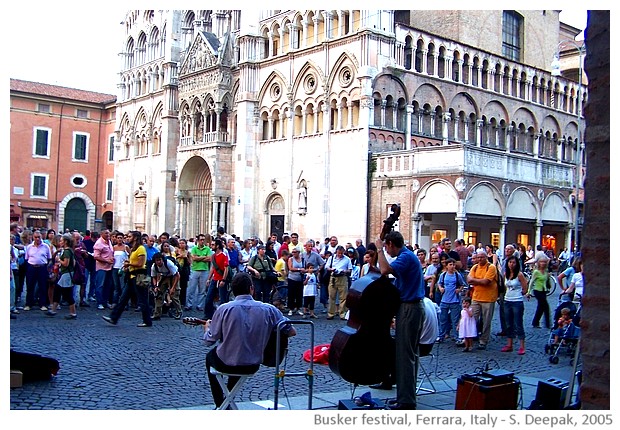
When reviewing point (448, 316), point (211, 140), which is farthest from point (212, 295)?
point (211, 140)

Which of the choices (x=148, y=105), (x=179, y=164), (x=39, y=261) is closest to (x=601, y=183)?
(x=39, y=261)

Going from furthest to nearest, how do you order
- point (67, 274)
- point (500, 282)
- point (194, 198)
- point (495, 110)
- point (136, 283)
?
point (194, 198)
point (495, 110)
point (67, 274)
point (136, 283)
point (500, 282)

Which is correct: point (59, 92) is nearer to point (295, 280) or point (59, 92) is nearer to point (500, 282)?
point (295, 280)

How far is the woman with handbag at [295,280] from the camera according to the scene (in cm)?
1647

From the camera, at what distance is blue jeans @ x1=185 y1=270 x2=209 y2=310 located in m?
16.6

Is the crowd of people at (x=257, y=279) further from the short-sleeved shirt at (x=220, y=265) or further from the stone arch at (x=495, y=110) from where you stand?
the stone arch at (x=495, y=110)

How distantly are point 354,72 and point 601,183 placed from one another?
1036 inches

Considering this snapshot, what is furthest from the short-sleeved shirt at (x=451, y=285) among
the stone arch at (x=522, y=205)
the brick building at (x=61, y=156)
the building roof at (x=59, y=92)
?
the building roof at (x=59, y=92)

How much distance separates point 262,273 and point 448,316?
493cm

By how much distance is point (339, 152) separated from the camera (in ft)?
101

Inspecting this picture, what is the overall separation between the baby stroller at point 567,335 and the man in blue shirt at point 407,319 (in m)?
4.79

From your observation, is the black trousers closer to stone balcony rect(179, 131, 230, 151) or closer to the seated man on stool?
the seated man on stool

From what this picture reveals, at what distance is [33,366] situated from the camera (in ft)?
27.0

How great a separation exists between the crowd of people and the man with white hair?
17 mm
